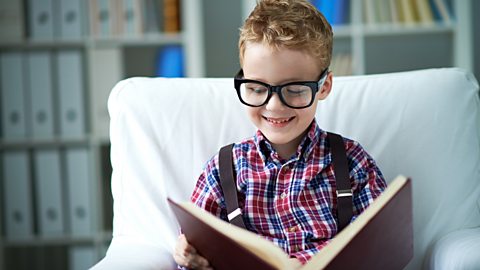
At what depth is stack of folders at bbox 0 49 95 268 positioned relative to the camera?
2.78 meters

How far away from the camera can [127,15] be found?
9.41ft

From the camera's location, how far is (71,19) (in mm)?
2832

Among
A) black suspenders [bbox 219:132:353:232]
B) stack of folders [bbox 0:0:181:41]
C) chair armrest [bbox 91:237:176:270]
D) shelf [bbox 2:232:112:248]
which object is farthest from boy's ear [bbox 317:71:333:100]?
shelf [bbox 2:232:112:248]

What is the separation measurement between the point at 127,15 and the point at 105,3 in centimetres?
10

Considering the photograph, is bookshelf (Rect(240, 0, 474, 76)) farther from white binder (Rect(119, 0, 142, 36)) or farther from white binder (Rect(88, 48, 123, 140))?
white binder (Rect(88, 48, 123, 140))

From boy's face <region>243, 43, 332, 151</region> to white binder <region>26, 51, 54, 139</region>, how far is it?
5.44ft

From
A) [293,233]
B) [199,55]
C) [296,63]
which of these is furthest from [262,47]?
[199,55]

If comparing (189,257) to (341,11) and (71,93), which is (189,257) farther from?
(341,11)

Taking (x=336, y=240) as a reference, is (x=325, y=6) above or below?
above

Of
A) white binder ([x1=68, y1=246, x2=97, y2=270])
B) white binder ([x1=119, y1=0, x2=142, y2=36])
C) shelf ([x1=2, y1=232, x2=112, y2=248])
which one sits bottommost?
white binder ([x1=68, y1=246, x2=97, y2=270])

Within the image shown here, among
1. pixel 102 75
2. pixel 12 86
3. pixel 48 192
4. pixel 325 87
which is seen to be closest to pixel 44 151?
pixel 48 192

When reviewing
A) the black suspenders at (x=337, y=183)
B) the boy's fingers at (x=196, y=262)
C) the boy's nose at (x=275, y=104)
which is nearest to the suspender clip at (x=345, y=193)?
the black suspenders at (x=337, y=183)

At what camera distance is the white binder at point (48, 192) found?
2791 millimetres

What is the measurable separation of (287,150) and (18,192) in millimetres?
1750
